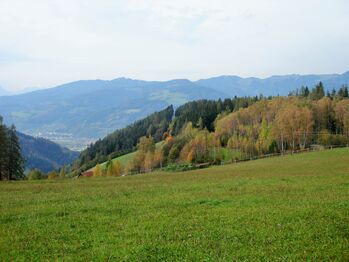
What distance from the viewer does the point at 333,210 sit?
20.7 m

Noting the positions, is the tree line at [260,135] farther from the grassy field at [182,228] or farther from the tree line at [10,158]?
the grassy field at [182,228]

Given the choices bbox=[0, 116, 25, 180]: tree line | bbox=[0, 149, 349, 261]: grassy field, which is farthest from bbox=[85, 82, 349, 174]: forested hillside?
bbox=[0, 149, 349, 261]: grassy field

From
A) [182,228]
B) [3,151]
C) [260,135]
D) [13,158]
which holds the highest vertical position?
[3,151]

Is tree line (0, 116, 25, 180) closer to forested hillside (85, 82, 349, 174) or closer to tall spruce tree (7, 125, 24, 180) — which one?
tall spruce tree (7, 125, 24, 180)

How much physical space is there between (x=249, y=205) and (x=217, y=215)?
3854mm

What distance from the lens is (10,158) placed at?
80.7 metres

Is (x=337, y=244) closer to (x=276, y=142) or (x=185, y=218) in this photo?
(x=185, y=218)

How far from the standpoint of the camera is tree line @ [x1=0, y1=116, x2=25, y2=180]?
78562 millimetres

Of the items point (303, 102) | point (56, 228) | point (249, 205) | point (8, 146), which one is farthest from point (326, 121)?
point (56, 228)

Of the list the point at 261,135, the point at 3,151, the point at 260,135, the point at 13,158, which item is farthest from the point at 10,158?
the point at 260,135

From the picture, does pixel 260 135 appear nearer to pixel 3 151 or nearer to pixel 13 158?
pixel 13 158

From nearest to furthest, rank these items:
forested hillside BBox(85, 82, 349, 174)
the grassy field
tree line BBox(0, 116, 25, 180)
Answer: the grassy field < tree line BBox(0, 116, 25, 180) < forested hillside BBox(85, 82, 349, 174)

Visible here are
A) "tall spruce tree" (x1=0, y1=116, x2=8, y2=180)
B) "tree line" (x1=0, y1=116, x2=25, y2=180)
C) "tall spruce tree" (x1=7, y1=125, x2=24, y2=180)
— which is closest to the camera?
"tall spruce tree" (x1=0, y1=116, x2=8, y2=180)

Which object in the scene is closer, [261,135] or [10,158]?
[10,158]
